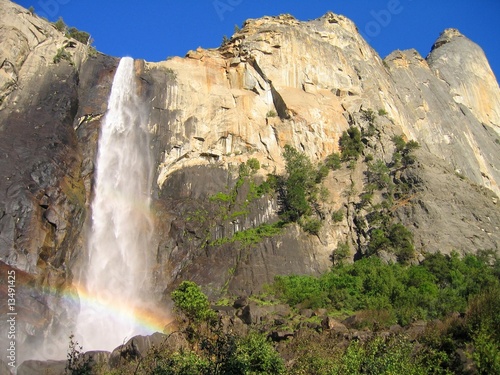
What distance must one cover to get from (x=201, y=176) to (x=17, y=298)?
58.9 ft

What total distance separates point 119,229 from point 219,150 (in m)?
11.1

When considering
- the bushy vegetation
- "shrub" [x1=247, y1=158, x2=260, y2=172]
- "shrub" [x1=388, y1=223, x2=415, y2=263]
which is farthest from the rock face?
the bushy vegetation

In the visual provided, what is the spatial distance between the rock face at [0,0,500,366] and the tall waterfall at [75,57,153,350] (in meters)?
0.96

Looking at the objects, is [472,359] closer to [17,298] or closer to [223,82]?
[17,298]

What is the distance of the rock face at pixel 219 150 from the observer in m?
32.1

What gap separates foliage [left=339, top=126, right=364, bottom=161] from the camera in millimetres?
45500

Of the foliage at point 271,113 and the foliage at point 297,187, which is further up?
the foliage at point 271,113

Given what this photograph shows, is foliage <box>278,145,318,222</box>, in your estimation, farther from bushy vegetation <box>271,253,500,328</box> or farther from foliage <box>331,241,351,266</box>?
bushy vegetation <box>271,253,500,328</box>

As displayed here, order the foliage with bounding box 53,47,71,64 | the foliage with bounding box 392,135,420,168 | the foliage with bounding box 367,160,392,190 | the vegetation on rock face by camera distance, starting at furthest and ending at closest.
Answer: the foliage with bounding box 392,135,420,168
the foliage with bounding box 53,47,71,64
the foliage with bounding box 367,160,392,190
the vegetation on rock face

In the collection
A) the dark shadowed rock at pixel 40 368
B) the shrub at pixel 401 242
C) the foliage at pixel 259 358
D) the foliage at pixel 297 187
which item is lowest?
the foliage at pixel 259 358

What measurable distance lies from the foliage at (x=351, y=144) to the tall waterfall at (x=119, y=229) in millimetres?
16095

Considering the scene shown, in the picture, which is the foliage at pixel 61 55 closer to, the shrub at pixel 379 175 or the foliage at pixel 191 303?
the foliage at pixel 191 303

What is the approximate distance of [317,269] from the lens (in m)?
36.9

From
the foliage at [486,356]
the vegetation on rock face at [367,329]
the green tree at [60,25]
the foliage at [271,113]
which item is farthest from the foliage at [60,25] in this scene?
the foliage at [486,356]
